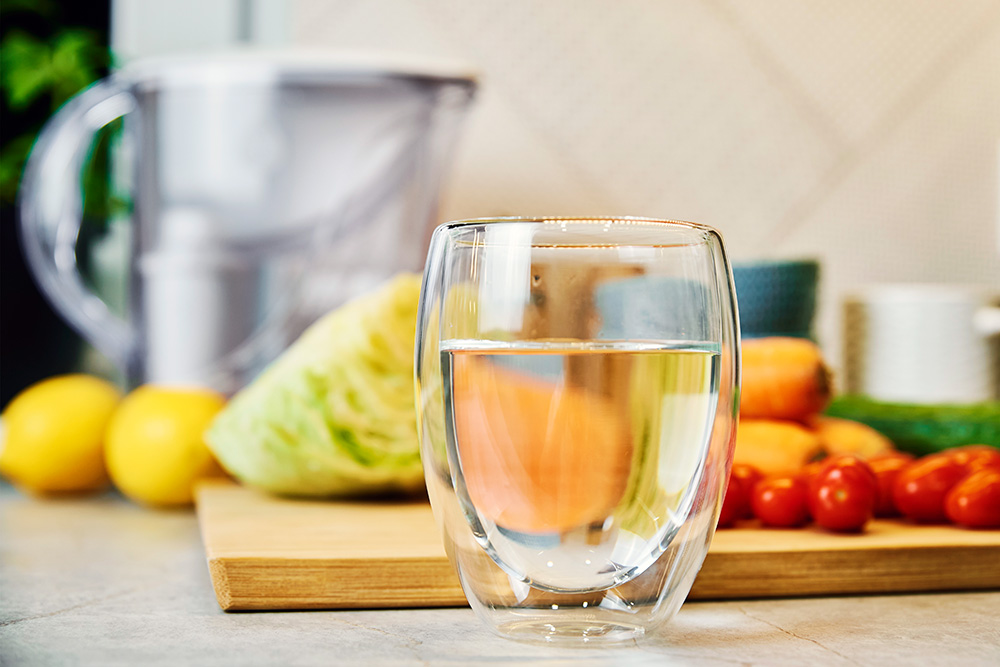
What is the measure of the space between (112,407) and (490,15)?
1.96 ft

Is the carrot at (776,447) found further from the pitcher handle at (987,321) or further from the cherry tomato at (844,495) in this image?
the pitcher handle at (987,321)

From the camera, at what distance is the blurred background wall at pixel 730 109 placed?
1107 millimetres

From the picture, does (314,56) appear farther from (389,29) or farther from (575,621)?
(575,621)

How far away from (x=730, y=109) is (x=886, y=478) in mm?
667

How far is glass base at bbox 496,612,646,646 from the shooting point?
15.3 inches

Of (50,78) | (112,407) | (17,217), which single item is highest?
(50,78)

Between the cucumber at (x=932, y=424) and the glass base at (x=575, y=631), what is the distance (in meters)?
0.47

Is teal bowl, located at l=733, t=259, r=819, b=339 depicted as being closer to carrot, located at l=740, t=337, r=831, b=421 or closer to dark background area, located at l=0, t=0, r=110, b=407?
carrot, located at l=740, t=337, r=831, b=421

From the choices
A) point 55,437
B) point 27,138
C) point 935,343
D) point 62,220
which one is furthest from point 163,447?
point 935,343

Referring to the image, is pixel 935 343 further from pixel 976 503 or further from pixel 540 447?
pixel 540 447

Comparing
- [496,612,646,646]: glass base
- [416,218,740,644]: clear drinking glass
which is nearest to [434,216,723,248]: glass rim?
[416,218,740,644]: clear drinking glass

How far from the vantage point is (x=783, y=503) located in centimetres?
58

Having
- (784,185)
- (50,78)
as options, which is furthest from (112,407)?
(784,185)

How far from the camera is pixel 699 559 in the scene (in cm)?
40
